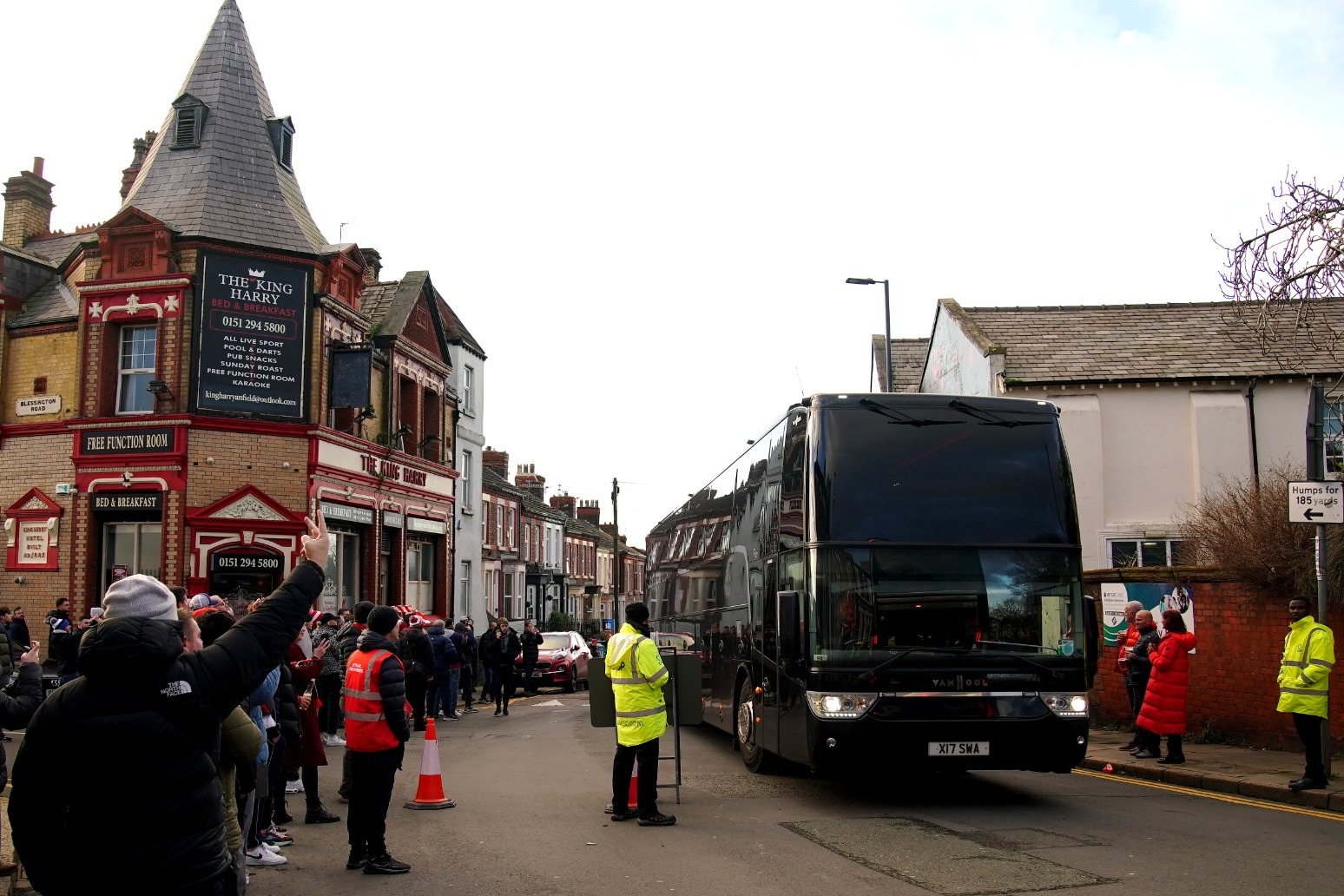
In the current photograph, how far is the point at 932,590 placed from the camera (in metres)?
9.86

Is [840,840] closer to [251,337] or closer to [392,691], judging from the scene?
[392,691]

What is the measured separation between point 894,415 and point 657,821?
13.2 feet

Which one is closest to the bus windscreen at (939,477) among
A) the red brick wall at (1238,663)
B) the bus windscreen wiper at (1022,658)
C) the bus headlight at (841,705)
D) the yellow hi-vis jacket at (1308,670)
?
the bus windscreen wiper at (1022,658)

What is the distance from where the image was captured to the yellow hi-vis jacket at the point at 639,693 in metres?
9.50

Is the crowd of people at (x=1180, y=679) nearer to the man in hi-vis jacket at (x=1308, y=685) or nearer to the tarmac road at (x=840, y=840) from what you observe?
the man in hi-vis jacket at (x=1308, y=685)

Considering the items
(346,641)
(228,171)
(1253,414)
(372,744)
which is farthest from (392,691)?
(1253,414)

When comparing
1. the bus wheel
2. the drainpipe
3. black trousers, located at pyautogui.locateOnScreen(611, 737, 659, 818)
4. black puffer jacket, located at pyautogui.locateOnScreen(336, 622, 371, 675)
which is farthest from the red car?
black trousers, located at pyautogui.locateOnScreen(611, 737, 659, 818)

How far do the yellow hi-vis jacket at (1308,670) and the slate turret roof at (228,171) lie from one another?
19.5 m

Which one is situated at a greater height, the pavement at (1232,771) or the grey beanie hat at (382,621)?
the grey beanie hat at (382,621)

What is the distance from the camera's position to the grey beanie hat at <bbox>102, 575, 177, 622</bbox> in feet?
12.0

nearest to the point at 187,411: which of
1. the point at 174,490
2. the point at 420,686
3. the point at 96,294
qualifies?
the point at 174,490

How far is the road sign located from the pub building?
1746 centimetres

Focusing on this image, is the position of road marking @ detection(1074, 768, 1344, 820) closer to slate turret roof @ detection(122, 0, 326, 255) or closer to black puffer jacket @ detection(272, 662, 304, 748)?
black puffer jacket @ detection(272, 662, 304, 748)

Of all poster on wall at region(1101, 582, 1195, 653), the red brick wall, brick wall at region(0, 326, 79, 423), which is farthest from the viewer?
brick wall at region(0, 326, 79, 423)
